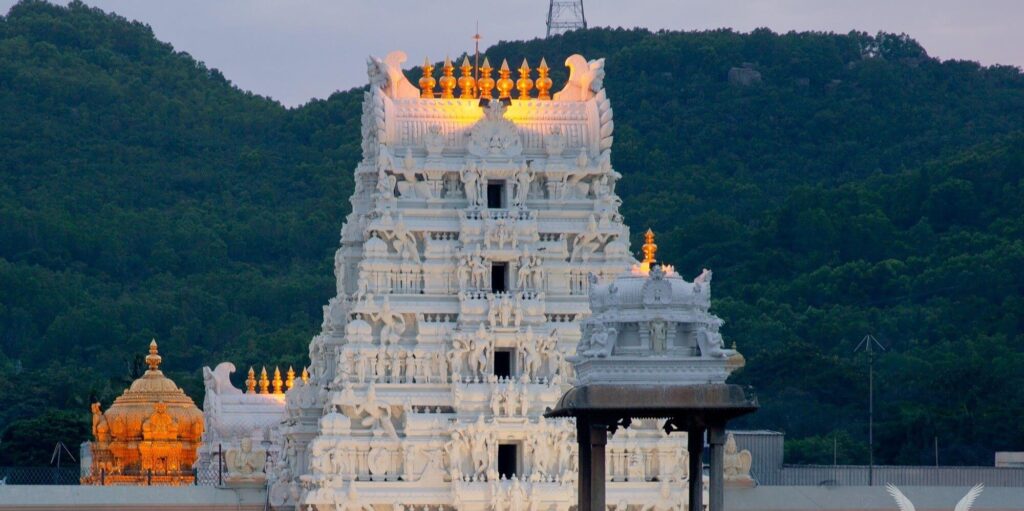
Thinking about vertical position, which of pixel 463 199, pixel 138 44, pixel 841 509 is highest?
pixel 138 44

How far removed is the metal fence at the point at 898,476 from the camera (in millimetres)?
90500

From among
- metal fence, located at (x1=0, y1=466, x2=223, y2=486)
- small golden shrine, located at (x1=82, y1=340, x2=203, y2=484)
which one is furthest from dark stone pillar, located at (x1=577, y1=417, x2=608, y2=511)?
small golden shrine, located at (x1=82, y1=340, x2=203, y2=484)

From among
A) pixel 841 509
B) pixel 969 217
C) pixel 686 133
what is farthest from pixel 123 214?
pixel 841 509

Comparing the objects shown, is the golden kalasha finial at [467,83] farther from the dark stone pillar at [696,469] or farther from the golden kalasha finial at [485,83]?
the dark stone pillar at [696,469]

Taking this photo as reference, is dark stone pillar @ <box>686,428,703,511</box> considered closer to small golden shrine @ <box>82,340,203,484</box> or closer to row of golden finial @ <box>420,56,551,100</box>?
row of golden finial @ <box>420,56,551,100</box>

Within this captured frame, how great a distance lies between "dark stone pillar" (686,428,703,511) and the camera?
55875 millimetres

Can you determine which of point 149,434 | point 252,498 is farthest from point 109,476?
point 252,498

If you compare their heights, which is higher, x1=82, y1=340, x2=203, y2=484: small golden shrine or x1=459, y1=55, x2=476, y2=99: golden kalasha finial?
x1=459, y1=55, x2=476, y2=99: golden kalasha finial

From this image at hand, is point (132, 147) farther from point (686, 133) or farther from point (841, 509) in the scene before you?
point (841, 509)

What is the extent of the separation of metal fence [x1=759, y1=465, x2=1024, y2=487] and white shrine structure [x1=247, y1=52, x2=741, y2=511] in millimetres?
13739

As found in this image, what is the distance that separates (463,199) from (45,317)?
6453cm

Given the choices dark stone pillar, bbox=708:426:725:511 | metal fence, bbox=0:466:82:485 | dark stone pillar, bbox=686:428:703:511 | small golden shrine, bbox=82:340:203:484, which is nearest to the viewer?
dark stone pillar, bbox=708:426:725:511

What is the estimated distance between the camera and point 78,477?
10069cm

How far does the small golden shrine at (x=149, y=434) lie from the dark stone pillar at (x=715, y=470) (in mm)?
41048
